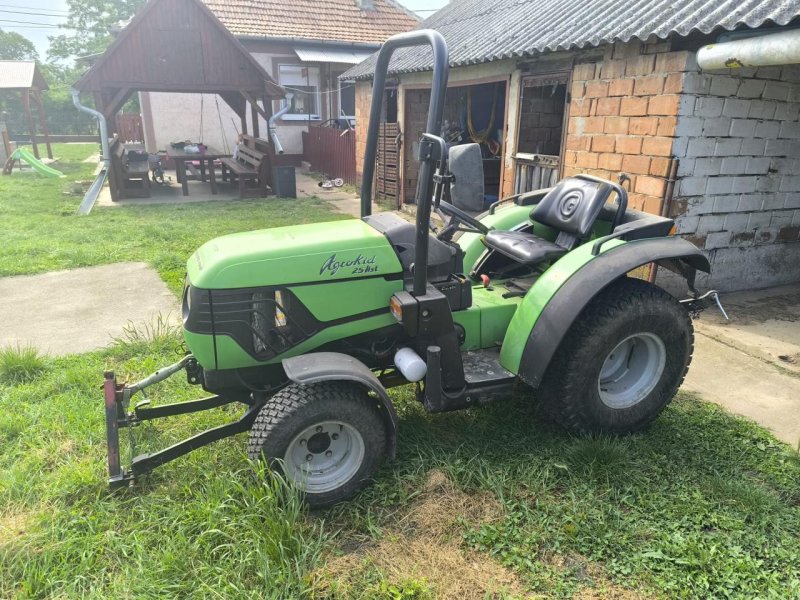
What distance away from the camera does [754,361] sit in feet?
12.8

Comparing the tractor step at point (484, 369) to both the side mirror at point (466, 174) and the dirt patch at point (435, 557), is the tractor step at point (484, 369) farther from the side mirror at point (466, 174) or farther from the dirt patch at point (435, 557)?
the side mirror at point (466, 174)

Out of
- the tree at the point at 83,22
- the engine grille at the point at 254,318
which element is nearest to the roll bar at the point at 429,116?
the engine grille at the point at 254,318

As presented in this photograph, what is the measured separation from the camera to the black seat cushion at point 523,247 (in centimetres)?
306

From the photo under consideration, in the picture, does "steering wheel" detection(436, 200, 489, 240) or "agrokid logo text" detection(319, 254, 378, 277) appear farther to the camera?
"steering wheel" detection(436, 200, 489, 240)

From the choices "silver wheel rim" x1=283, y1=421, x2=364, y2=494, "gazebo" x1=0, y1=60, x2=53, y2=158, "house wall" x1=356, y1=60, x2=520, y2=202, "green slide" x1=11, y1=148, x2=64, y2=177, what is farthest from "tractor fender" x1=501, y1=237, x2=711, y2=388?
"gazebo" x1=0, y1=60, x2=53, y2=158

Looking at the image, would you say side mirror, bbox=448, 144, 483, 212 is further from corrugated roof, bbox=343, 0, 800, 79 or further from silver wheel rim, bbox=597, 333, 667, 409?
corrugated roof, bbox=343, 0, 800, 79

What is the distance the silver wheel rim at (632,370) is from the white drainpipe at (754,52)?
7.08 ft

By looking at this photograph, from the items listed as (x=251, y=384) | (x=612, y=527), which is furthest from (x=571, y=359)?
(x=251, y=384)

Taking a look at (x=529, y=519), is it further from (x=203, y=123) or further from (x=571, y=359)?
(x=203, y=123)

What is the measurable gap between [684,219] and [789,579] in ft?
11.0

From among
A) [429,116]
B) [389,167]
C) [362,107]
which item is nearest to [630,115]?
[429,116]

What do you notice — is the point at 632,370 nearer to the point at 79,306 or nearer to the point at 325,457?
the point at 325,457

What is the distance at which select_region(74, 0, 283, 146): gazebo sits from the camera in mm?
10211

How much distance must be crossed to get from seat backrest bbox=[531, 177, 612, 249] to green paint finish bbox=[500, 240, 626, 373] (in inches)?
11.3
